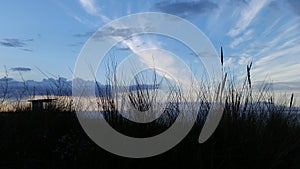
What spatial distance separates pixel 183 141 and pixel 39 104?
4701 millimetres

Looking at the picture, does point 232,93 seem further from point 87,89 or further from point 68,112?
point 68,112

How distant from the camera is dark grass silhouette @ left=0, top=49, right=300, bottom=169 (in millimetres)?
4766

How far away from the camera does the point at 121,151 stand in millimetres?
4848

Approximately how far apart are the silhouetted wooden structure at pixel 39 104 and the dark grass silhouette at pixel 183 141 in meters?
1.18

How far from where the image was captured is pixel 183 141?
4855 mm

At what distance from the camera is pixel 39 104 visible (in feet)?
28.7

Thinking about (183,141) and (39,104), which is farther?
(39,104)

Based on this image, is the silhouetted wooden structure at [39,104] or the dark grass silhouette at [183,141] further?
the silhouetted wooden structure at [39,104]

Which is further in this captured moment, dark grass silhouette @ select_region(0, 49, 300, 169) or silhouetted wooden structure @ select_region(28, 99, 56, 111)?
silhouetted wooden structure @ select_region(28, 99, 56, 111)

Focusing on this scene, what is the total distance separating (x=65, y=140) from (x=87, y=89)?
0.94 m

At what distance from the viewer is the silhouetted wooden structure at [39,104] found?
8413mm

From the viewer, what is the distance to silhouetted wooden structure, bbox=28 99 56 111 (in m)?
8.41

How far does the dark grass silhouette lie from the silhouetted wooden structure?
118 centimetres

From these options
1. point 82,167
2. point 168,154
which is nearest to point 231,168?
point 168,154
